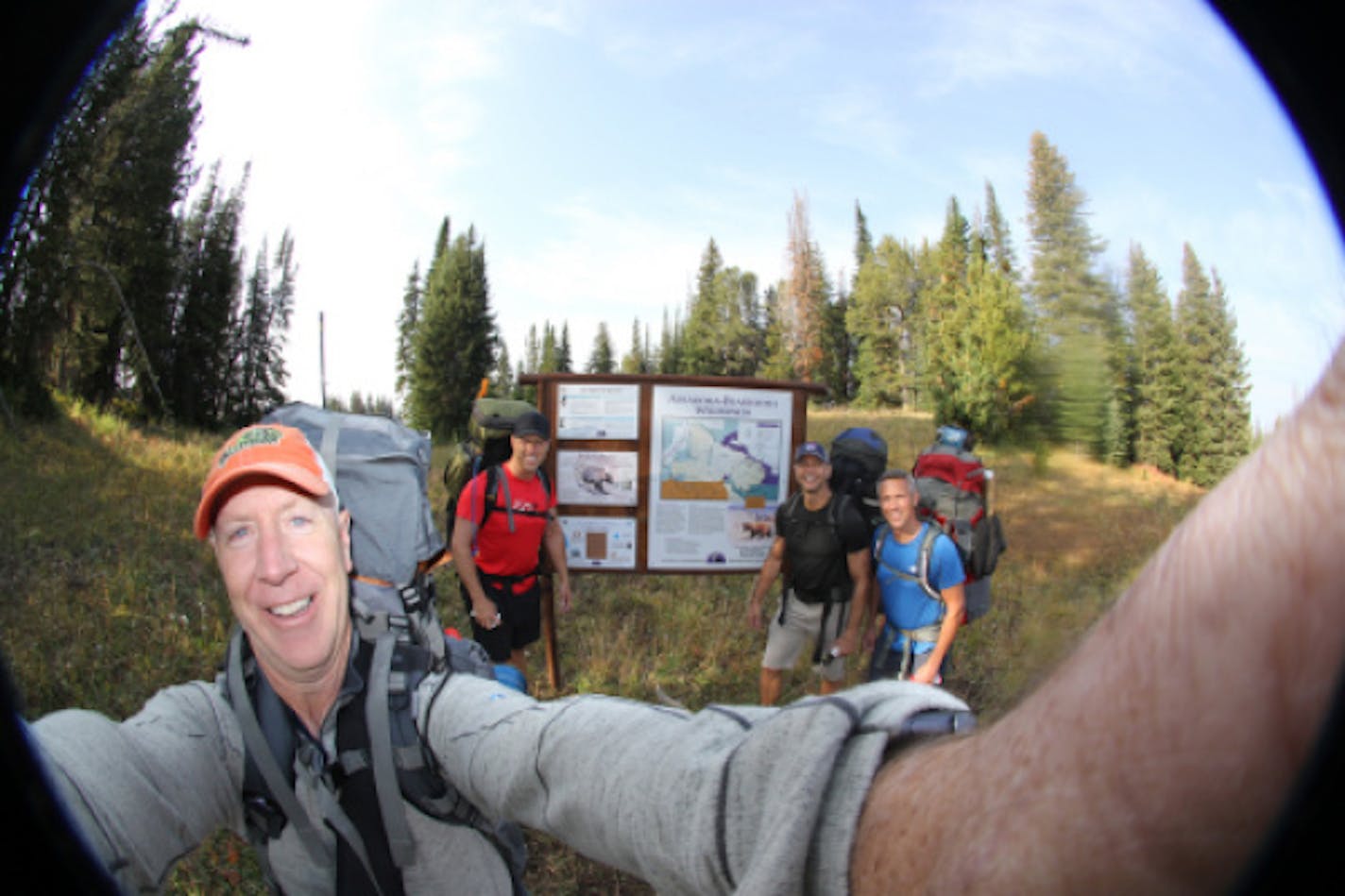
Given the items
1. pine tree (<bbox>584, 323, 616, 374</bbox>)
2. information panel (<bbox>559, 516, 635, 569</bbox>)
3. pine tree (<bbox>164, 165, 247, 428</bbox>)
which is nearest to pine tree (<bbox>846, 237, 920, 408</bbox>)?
information panel (<bbox>559, 516, 635, 569</bbox>)

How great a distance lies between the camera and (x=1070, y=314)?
1.14 ft

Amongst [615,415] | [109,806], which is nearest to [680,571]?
[615,415]

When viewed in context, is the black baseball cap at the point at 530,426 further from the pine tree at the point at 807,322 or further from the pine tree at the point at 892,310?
the pine tree at the point at 807,322

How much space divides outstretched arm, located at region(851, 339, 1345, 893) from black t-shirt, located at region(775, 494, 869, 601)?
15.9ft

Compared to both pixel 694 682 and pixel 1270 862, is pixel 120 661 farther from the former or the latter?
pixel 1270 862

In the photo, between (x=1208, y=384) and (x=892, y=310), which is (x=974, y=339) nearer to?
(x=1208, y=384)

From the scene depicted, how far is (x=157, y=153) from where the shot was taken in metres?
8.54

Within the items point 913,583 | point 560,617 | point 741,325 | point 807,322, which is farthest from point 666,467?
point 741,325

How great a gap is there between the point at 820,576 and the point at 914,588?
0.86 metres

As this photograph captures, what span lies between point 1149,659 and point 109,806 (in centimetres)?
189

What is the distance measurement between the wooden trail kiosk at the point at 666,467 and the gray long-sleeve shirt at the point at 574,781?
13.8ft

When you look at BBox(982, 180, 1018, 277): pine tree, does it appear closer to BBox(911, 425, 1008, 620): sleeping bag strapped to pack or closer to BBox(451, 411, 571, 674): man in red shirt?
BBox(911, 425, 1008, 620): sleeping bag strapped to pack

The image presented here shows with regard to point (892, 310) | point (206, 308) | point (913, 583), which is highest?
point (206, 308)

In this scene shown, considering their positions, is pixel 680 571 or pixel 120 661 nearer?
pixel 120 661
